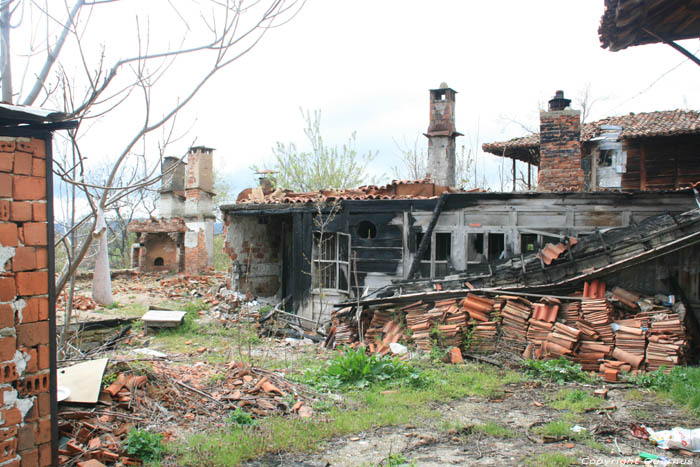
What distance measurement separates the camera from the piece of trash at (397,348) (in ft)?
31.2

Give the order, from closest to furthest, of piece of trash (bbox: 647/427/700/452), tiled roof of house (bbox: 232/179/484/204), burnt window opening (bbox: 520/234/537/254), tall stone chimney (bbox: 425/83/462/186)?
piece of trash (bbox: 647/427/700/452), burnt window opening (bbox: 520/234/537/254), tiled roof of house (bbox: 232/179/484/204), tall stone chimney (bbox: 425/83/462/186)

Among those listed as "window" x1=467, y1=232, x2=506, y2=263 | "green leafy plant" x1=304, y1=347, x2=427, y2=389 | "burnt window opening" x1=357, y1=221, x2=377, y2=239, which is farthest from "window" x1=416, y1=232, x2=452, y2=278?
"green leafy plant" x1=304, y1=347, x2=427, y2=389

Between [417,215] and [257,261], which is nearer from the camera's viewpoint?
[417,215]

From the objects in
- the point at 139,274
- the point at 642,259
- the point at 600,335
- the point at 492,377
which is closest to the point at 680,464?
the point at 492,377

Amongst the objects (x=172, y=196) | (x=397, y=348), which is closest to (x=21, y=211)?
(x=397, y=348)

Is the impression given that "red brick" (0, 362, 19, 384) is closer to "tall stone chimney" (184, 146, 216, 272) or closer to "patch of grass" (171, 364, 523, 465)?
"patch of grass" (171, 364, 523, 465)

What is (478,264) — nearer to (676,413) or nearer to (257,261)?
(676,413)

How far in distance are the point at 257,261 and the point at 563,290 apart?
9.78 m

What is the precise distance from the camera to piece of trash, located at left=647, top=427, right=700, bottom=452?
5.09 m

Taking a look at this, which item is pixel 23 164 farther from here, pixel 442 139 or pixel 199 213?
pixel 199 213

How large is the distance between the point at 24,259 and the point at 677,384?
8.08 m

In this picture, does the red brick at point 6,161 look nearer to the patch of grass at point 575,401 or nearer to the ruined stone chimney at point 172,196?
the patch of grass at point 575,401

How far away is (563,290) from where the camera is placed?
9.30 m

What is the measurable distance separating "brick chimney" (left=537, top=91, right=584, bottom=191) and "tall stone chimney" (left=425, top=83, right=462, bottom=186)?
8.97 feet
